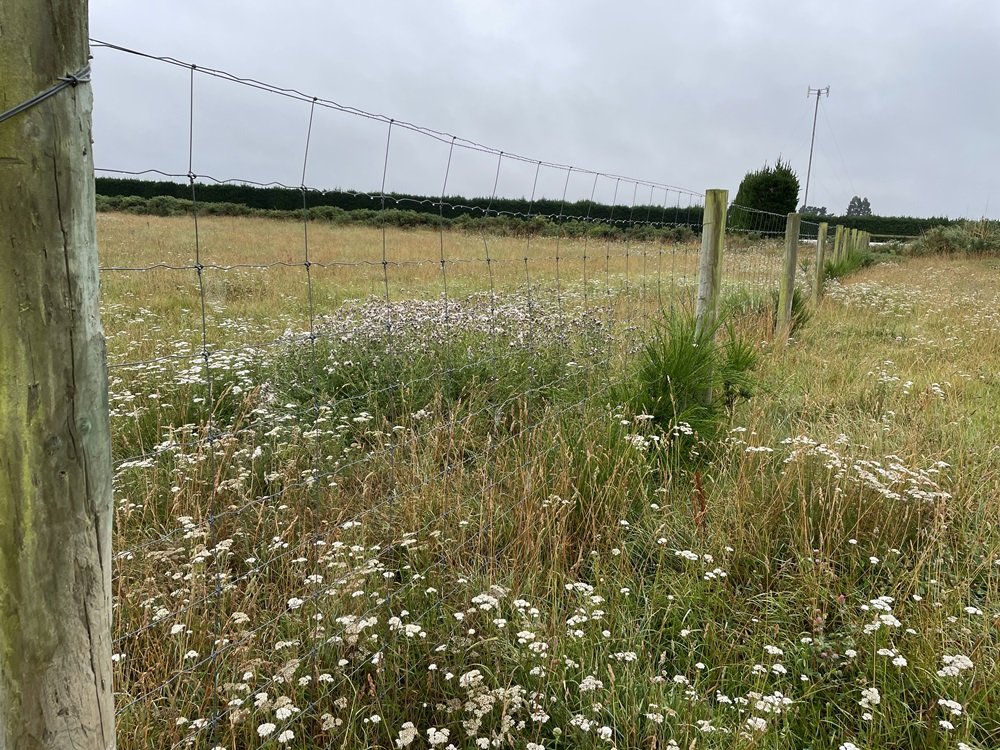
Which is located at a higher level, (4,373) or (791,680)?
(4,373)

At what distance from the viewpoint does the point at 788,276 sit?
25.2 feet

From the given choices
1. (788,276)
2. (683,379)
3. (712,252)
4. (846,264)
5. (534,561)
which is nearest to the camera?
(534,561)

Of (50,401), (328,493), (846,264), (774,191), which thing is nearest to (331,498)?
(328,493)

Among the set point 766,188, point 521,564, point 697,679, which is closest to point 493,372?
point 521,564

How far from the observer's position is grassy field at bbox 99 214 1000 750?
2055mm

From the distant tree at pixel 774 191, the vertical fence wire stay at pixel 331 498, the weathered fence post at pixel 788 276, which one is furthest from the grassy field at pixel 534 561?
the distant tree at pixel 774 191

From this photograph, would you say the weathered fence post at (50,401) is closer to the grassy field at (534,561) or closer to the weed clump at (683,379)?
the grassy field at (534,561)

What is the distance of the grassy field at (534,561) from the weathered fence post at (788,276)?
9.08 ft

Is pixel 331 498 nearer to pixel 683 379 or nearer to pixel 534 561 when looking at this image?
pixel 534 561

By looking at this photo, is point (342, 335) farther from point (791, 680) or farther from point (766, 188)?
point (766, 188)

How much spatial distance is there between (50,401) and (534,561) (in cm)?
196

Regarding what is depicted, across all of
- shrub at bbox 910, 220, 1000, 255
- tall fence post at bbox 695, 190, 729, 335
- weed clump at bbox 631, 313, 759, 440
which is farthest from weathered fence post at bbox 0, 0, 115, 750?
shrub at bbox 910, 220, 1000, 255

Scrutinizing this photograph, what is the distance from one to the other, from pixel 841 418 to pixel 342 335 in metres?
3.44

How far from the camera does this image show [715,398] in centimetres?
478
